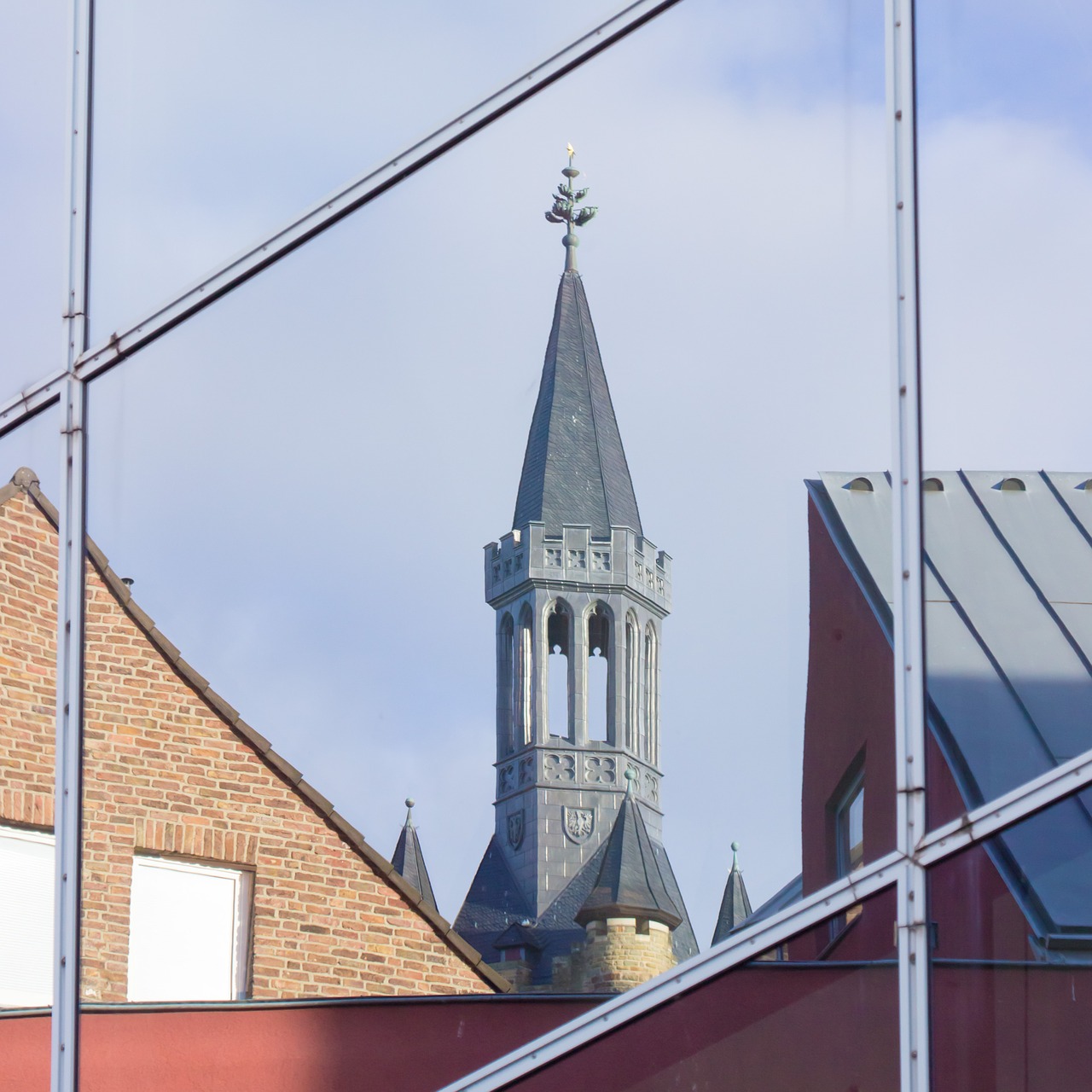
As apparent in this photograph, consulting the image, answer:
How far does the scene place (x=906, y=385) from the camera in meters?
4.24

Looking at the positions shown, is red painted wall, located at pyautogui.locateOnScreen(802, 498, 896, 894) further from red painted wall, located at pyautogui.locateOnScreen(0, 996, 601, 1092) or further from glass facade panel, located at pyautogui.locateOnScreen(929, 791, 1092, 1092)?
red painted wall, located at pyautogui.locateOnScreen(0, 996, 601, 1092)

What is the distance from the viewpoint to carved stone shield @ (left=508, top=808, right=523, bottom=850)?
473 cm

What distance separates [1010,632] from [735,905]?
0.90m

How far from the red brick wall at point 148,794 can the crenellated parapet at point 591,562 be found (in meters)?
0.78

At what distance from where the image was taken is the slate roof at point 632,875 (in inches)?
163

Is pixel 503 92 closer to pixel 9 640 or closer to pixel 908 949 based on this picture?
pixel 9 640

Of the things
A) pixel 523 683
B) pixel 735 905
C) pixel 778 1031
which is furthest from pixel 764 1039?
pixel 523 683

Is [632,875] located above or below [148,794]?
below

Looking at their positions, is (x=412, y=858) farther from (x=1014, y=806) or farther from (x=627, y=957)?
(x=1014, y=806)

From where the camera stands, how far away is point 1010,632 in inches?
159

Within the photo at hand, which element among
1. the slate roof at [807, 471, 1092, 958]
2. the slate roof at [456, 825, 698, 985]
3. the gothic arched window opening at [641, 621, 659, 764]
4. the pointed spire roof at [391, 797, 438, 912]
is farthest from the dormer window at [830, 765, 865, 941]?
the pointed spire roof at [391, 797, 438, 912]

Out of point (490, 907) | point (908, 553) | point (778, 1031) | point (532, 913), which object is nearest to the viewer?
point (778, 1031)

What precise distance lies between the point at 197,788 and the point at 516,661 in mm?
984

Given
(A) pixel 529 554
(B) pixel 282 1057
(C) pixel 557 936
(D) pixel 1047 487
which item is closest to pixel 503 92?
(A) pixel 529 554
